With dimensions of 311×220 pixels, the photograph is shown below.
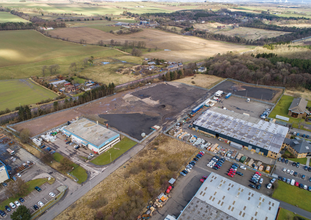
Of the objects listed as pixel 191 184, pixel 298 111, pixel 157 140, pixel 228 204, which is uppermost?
pixel 298 111

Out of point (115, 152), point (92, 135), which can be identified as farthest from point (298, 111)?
point (92, 135)

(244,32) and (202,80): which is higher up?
(244,32)

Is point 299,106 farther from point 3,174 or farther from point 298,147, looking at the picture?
point 3,174

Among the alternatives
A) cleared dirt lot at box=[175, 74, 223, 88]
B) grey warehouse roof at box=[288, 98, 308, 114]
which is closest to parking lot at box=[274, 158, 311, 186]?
grey warehouse roof at box=[288, 98, 308, 114]

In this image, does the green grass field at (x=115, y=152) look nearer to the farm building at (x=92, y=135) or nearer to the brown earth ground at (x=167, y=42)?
the farm building at (x=92, y=135)

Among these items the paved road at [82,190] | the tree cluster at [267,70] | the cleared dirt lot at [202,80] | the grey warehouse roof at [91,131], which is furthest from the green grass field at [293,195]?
the tree cluster at [267,70]

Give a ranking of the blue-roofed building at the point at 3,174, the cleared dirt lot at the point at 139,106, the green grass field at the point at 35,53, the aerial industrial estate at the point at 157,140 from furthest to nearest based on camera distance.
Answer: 1. the green grass field at the point at 35,53
2. the cleared dirt lot at the point at 139,106
3. the blue-roofed building at the point at 3,174
4. the aerial industrial estate at the point at 157,140

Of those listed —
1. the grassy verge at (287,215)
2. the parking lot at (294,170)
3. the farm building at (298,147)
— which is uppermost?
the farm building at (298,147)
